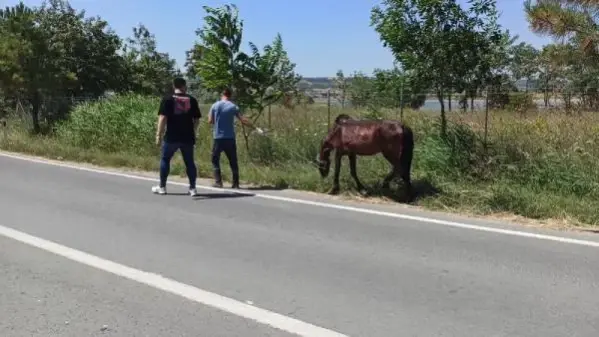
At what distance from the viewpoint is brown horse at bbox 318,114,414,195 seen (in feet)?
33.4

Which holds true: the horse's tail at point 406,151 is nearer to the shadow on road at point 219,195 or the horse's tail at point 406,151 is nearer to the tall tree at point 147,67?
the shadow on road at point 219,195

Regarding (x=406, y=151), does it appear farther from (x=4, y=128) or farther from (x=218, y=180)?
(x=4, y=128)

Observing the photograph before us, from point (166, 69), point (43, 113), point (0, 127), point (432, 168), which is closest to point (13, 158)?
point (43, 113)

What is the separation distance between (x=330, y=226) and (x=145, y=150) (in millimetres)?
9759

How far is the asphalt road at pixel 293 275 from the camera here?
4.91 meters

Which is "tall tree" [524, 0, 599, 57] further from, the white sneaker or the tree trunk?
the tree trunk

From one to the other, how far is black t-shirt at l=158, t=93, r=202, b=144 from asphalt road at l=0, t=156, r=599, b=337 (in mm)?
1690

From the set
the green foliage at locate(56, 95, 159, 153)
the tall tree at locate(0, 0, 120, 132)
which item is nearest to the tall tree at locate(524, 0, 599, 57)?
the green foliage at locate(56, 95, 159, 153)

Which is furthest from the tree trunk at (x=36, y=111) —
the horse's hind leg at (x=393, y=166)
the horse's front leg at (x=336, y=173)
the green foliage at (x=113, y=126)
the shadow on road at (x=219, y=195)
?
the horse's hind leg at (x=393, y=166)

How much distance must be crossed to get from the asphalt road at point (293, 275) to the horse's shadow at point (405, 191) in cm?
105

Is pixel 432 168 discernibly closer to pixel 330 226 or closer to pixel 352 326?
pixel 330 226

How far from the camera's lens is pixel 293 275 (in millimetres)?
6160

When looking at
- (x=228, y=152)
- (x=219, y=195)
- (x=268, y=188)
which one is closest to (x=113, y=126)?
(x=228, y=152)

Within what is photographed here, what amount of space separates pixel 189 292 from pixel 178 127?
563 centimetres
